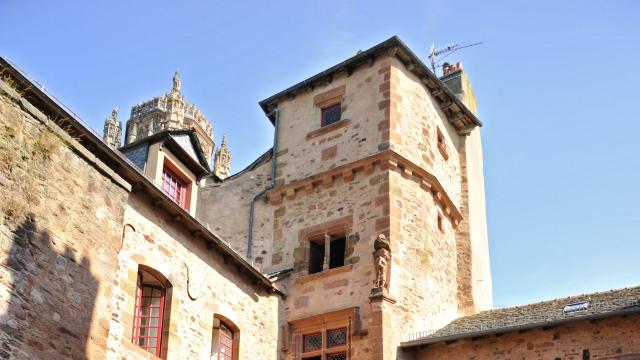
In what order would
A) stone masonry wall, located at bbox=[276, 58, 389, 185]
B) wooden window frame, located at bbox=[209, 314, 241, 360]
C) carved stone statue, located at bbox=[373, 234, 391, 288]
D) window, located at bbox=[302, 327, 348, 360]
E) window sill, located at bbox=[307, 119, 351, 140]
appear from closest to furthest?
1. wooden window frame, located at bbox=[209, 314, 241, 360]
2. carved stone statue, located at bbox=[373, 234, 391, 288]
3. window, located at bbox=[302, 327, 348, 360]
4. stone masonry wall, located at bbox=[276, 58, 389, 185]
5. window sill, located at bbox=[307, 119, 351, 140]

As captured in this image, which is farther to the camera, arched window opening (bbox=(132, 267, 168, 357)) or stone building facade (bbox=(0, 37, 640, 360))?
arched window opening (bbox=(132, 267, 168, 357))

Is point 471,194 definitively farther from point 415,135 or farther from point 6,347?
point 6,347

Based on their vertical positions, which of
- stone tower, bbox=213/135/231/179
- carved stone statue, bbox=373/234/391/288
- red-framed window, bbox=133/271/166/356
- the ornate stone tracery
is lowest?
red-framed window, bbox=133/271/166/356

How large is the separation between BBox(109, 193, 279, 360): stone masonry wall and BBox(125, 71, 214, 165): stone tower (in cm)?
4933

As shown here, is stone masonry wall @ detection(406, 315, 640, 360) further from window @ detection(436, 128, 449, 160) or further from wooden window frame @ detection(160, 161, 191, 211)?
window @ detection(436, 128, 449, 160)

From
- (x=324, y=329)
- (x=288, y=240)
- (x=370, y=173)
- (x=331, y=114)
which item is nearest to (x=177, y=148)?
(x=288, y=240)

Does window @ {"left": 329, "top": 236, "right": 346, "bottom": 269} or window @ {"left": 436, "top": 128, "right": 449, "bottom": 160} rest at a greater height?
window @ {"left": 436, "top": 128, "right": 449, "bottom": 160}

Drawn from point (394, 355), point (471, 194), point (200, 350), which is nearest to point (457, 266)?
point (471, 194)

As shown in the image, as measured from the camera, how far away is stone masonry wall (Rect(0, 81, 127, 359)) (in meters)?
10.6

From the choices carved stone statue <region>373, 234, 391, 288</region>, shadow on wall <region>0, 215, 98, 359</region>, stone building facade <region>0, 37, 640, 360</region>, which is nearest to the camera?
shadow on wall <region>0, 215, 98, 359</region>

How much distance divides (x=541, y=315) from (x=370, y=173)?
4878 millimetres

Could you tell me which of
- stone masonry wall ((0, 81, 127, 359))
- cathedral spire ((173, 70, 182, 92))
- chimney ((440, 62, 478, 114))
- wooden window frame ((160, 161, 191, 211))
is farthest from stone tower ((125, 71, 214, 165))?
stone masonry wall ((0, 81, 127, 359))

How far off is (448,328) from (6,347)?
10670 mm

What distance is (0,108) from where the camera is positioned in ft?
36.3
